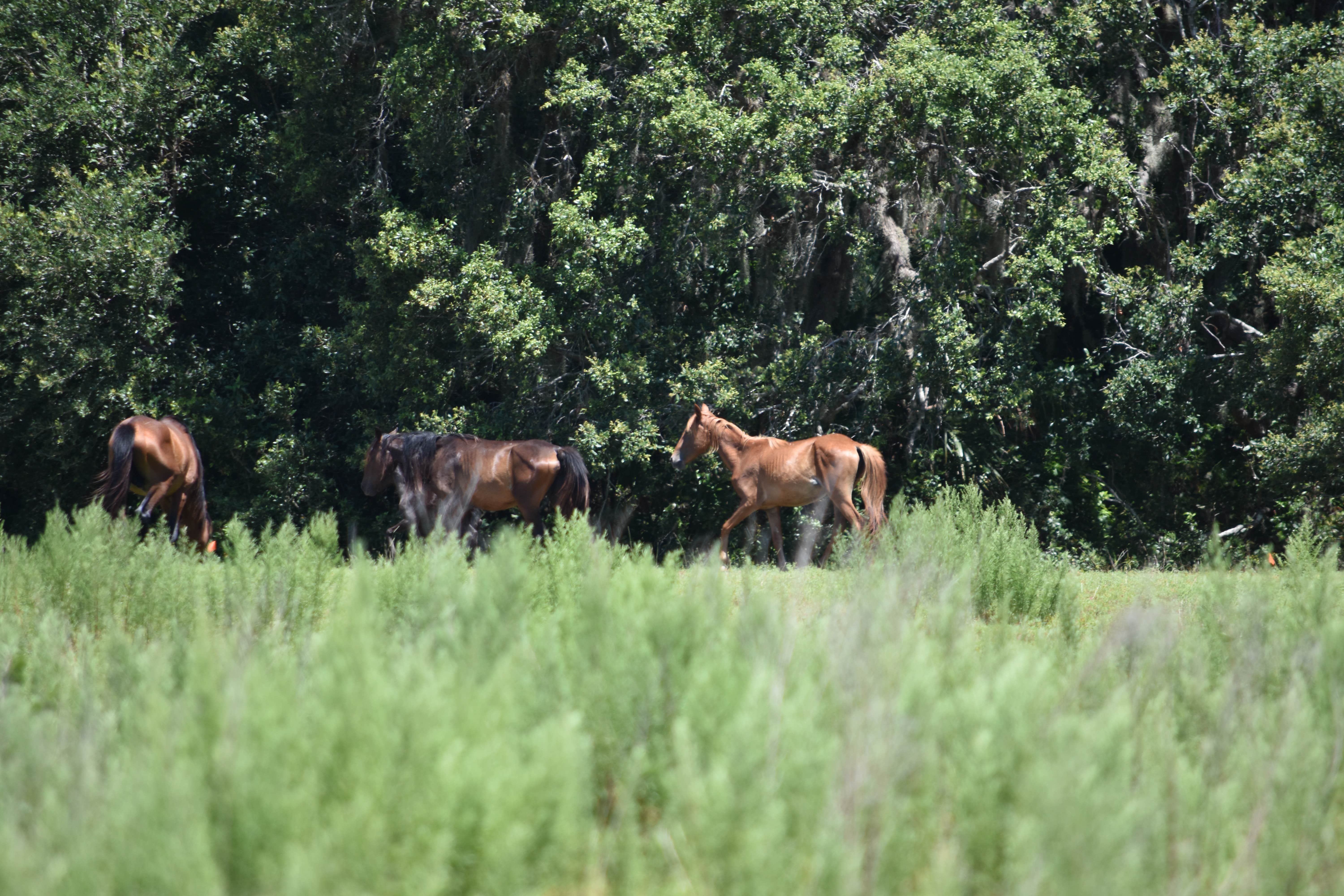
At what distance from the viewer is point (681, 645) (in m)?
4.54

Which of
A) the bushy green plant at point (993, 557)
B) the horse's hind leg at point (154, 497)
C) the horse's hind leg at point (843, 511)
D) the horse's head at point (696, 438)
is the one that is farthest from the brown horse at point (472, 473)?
the bushy green plant at point (993, 557)

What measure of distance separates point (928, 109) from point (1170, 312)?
4419 mm

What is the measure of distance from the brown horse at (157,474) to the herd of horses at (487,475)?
0.01 metres

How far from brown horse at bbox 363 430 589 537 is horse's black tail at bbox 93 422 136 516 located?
259 cm

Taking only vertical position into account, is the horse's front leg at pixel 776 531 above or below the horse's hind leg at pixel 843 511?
below

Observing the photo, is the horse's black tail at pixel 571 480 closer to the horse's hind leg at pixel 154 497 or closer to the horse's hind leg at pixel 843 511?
the horse's hind leg at pixel 843 511

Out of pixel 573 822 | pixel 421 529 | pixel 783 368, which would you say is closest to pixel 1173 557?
pixel 783 368

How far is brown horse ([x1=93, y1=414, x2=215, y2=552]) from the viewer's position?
12516 millimetres

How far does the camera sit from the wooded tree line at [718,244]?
46.8 feet

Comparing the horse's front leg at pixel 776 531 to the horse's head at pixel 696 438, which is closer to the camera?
the horse's front leg at pixel 776 531

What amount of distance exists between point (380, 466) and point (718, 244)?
5.43m

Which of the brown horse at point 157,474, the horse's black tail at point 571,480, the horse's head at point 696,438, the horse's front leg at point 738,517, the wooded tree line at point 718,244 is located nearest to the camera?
the brown horse at point 157,474

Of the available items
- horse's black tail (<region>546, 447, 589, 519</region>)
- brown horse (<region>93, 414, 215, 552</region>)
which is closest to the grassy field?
horse's black tail (<region>546, 447, 589, 519</region>)

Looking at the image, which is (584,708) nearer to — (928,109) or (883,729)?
(883,729)
